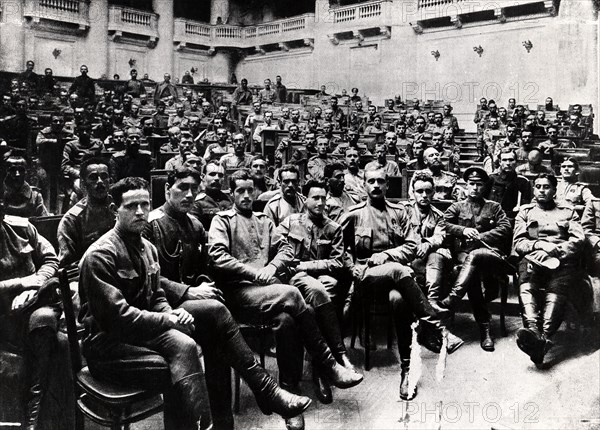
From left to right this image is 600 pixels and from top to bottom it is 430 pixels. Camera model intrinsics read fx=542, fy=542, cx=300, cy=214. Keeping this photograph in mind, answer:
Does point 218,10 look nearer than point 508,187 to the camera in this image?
No

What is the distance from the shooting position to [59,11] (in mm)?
12883

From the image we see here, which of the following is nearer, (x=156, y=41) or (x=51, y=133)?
(x=51, y=133)

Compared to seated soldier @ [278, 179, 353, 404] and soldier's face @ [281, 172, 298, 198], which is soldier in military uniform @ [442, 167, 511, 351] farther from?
soldier's face @ [281, 172, 298, 198]

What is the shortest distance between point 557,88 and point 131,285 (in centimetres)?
1199

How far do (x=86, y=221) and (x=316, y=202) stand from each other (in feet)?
4.61

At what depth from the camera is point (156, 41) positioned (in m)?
17.3

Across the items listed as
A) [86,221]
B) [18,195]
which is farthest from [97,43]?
[86,221]

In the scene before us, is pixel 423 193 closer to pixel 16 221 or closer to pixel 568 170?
pixel 568 170

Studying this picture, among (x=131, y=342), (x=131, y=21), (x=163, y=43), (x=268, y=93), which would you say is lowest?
(x=131, y=342)

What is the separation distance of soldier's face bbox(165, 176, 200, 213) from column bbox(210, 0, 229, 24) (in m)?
18.0

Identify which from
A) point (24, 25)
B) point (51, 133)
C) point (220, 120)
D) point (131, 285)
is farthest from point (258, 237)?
point (24, 25)

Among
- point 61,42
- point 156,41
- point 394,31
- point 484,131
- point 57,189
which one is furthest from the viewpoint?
point 156,41

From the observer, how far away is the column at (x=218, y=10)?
1956cm

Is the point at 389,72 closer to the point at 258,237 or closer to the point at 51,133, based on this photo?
the point at 51,133
